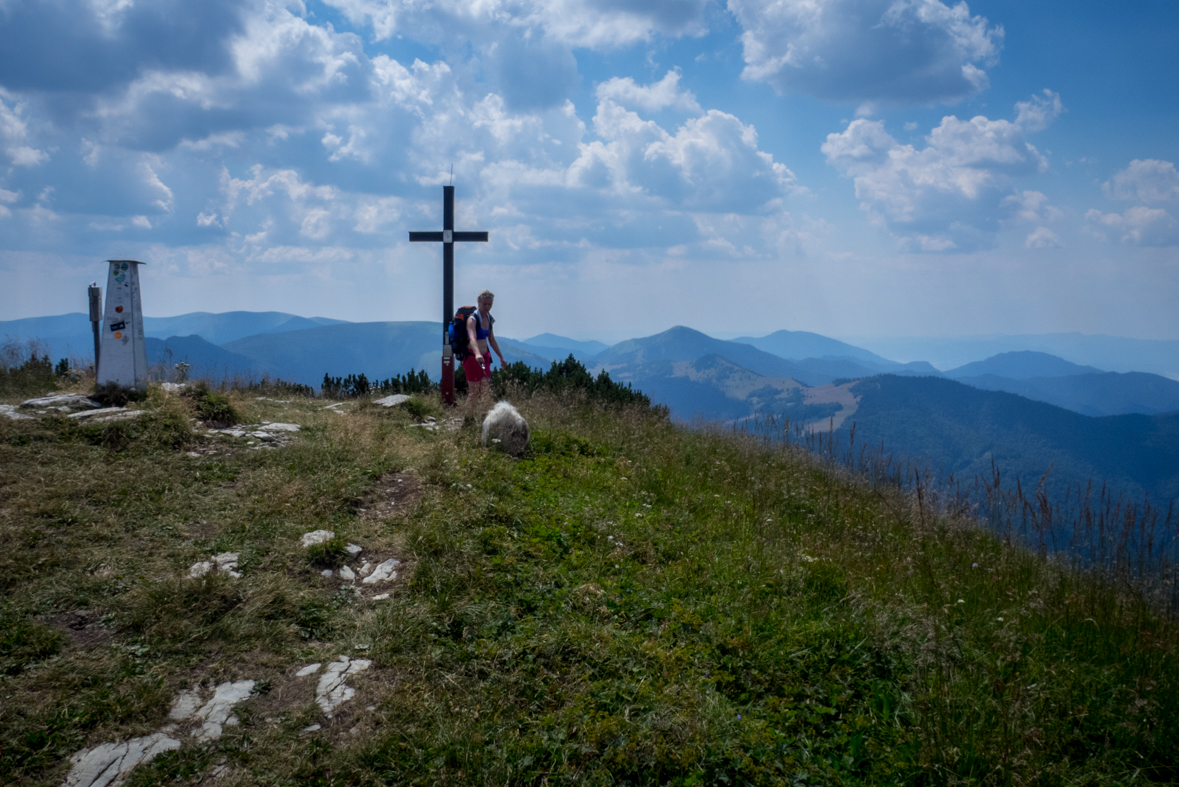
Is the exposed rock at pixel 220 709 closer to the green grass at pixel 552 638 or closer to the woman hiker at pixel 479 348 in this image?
the green grass at pixel 552 638

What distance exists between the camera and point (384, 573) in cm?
494

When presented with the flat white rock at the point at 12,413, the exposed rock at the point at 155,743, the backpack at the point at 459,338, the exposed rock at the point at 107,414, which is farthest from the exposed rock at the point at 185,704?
the backpack at the point at 459,338

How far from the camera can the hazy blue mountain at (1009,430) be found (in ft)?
431

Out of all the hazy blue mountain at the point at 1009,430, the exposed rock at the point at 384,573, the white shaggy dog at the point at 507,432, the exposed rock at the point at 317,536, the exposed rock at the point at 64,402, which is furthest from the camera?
the hazy blue mountain at the point at 1009,430

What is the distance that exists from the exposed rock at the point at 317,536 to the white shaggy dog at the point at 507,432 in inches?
118

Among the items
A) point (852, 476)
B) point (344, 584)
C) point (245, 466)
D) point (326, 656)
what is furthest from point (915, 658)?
point (245, 466)

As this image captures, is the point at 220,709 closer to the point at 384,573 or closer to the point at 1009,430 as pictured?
the point at 384,573

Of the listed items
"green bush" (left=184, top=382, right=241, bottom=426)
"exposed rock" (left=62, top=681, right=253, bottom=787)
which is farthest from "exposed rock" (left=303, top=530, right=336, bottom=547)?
"green bush" (left=184, top=382, right=241, bottom=426)

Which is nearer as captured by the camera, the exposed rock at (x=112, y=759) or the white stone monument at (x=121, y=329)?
the exposed rock at (x=112, y=759)

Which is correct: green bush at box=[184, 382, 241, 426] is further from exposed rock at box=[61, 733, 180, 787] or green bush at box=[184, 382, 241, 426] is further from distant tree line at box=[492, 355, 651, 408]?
exposed rock at box=[61, 733, 180, 787]

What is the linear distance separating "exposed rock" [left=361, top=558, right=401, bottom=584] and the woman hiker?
4.95 metres

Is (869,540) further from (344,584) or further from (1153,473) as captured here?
(1153,473)

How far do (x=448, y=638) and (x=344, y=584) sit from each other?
1.38 m

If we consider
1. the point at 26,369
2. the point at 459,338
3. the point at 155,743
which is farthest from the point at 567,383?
the point at 26,369
